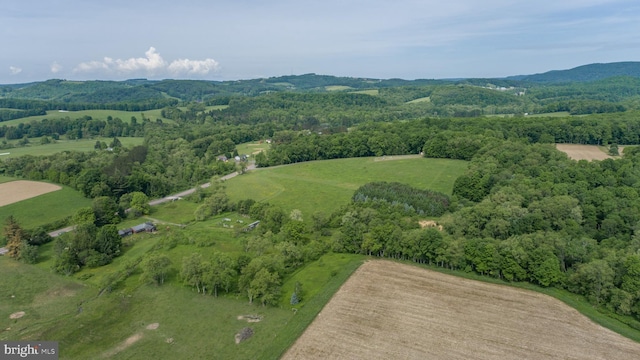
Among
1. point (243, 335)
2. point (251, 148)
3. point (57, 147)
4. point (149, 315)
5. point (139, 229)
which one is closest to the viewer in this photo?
point (243, 335)

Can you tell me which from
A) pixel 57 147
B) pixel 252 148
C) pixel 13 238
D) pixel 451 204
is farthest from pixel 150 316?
pixel 57 147

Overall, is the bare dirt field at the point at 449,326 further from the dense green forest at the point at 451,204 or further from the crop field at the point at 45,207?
the crop field at the point at 45,207

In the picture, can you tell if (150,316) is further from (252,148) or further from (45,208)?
(252,148)

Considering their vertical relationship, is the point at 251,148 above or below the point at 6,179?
above

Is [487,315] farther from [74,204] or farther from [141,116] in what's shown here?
[141,116]

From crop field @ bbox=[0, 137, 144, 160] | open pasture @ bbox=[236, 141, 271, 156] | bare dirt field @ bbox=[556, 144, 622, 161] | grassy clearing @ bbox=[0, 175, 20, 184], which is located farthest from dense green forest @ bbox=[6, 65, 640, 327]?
crop field @ bbox=[0, 137, 144, 160]

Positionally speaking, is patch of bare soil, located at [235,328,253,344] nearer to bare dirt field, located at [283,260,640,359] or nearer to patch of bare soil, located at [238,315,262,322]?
patch of bare soil, located at [238,315,262,322]
